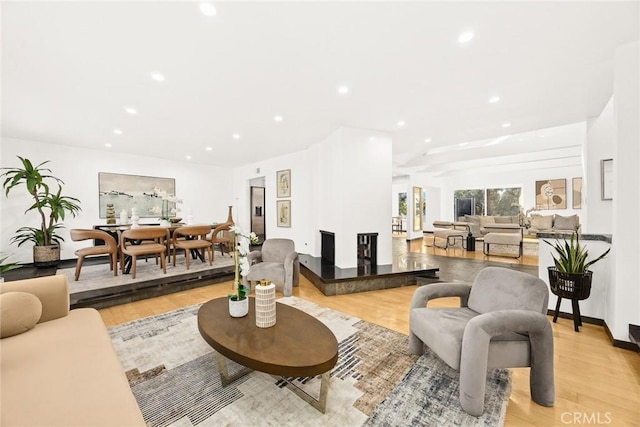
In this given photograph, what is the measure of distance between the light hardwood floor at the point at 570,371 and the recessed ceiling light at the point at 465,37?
2.84m

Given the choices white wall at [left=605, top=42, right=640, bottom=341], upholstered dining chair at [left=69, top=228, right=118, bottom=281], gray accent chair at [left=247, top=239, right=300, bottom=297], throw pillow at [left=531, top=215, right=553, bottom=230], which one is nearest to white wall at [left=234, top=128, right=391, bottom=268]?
gray accent chair at [left=247, top=239, right=300, bottom=297]

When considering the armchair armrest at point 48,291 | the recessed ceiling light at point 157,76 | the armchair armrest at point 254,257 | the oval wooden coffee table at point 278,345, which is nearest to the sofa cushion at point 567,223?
the armchair armrest at point 254,257

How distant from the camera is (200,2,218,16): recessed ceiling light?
186 centimetres

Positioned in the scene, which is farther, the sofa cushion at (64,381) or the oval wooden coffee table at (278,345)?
the oval wooden coffee table at (278,345)

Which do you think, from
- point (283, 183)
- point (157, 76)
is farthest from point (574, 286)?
point (283, 183)

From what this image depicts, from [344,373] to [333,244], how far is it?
2.94 m

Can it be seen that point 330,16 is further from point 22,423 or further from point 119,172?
point 119,172

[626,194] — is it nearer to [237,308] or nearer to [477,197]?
[237,308]

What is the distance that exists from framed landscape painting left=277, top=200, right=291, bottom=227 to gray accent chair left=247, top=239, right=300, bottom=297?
2.59 meters

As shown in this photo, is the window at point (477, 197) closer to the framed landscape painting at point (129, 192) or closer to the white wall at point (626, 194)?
the white wall at point (626, 194)

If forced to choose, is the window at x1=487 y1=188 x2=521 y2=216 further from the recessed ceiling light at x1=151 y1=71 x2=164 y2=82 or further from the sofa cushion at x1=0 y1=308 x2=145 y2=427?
the sofa cushion at x1=0 y1=308 x2=145 y2=427

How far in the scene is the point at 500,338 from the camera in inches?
68.4

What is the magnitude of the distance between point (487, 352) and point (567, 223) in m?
9.93

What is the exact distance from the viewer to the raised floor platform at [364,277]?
158 inches
